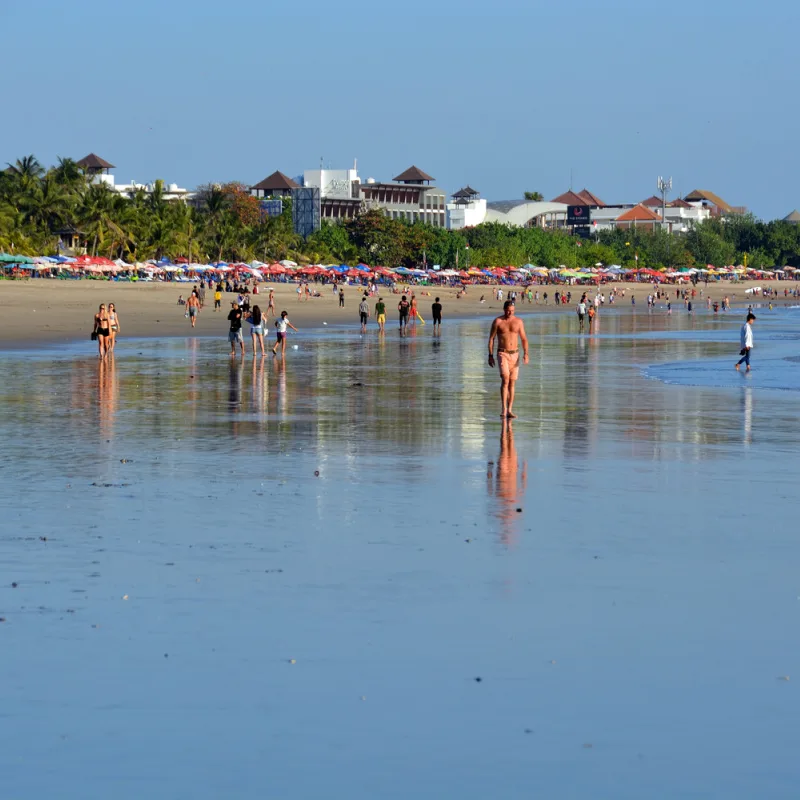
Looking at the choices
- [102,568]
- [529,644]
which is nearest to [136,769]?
[529,644]

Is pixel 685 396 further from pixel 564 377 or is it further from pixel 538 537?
pixel 538 537

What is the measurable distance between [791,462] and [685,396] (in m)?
9.41

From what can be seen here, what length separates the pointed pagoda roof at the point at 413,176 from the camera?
185 metres

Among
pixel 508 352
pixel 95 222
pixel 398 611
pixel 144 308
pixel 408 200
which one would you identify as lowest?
pixel 398 611

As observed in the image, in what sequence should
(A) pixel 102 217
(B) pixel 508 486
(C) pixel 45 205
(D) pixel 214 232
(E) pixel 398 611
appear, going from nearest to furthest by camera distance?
(E) pixel 398 611, (B) pixel 508 486, (C) pixel 45 205, (A) pixel 102 217, (D) pixel 214 232

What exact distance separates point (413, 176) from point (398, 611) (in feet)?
592

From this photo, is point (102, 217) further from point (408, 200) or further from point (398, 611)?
point (398, 611)

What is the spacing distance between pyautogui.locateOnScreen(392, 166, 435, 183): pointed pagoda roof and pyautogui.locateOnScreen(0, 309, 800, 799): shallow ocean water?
16929cm

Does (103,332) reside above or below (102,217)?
below

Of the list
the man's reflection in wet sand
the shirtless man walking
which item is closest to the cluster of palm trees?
the shirtless man walking

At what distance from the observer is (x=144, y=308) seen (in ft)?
229

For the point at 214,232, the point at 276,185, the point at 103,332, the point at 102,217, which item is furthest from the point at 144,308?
the point at 276,185

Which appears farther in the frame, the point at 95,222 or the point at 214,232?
the point at 214,232

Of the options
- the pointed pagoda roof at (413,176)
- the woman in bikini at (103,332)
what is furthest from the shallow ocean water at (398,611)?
the pointed pagoda roof at (413,176)
